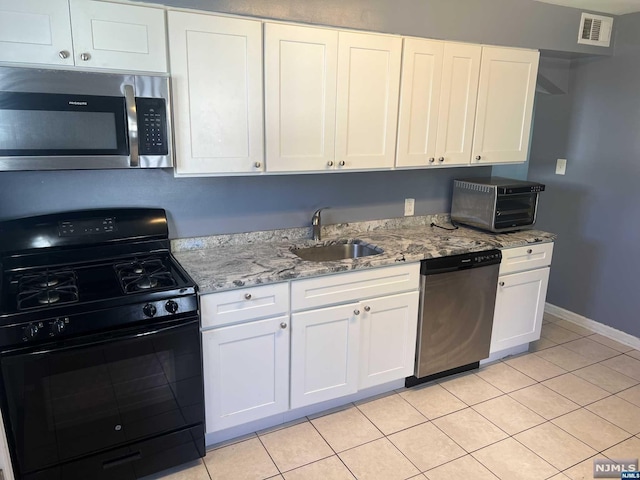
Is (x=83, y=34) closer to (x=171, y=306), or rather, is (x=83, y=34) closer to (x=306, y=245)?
(x=171, y=306)

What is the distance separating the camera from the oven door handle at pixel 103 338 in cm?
178

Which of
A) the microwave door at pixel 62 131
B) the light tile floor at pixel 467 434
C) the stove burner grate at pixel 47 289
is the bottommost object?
the light tile floor at pixel 467 434

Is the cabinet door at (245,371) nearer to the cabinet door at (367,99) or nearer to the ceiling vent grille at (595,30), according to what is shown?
the cabinet door at (367,99)

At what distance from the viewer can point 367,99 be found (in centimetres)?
264

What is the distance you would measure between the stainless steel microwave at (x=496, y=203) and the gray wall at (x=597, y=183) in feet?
2.57

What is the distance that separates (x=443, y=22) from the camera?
2.77m

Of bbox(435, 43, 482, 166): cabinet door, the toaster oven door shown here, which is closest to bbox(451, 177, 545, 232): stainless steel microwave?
the toaster oven door

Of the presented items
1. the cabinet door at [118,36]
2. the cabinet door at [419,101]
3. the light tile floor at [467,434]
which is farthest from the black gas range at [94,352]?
the cabinet door at [419,101]

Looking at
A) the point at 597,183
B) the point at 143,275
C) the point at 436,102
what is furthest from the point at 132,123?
the point at 597,183

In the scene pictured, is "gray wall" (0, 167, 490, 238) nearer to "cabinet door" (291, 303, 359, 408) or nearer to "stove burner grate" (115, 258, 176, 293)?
"stove burner grate" (115, 258, 176, 293)

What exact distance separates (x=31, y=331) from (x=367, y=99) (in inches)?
77.4

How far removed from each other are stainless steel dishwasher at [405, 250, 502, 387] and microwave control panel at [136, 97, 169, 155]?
1.56 meters

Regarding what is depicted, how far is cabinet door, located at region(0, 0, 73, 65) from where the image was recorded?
1799 mm

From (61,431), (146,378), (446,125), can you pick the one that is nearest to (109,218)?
(146,378)
